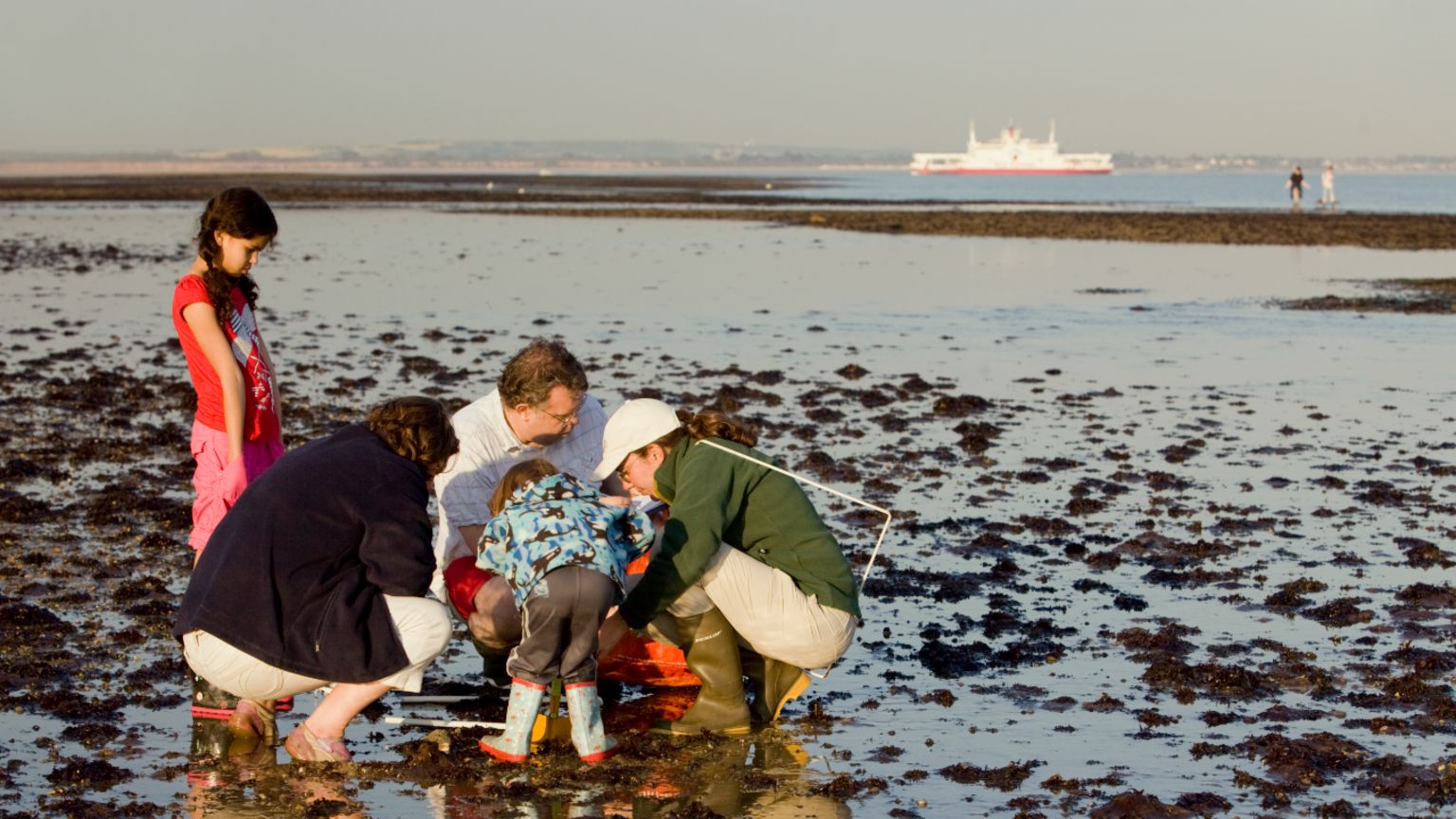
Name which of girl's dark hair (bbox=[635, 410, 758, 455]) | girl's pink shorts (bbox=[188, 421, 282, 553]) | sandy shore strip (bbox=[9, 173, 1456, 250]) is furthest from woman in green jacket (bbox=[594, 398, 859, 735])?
sandy shore strip (bbox=[9, 173, 1456, 250])

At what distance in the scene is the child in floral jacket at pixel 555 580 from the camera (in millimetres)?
4945

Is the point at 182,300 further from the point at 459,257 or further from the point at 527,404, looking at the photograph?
the point at 459,257

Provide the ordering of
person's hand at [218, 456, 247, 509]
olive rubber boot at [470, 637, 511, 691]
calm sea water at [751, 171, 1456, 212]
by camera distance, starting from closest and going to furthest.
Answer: person's hand at [218, 456, 247, 509] → olive rubber boot at [470, 637, 511, 691] → calm sea water at [751, 171, 1456, 212]

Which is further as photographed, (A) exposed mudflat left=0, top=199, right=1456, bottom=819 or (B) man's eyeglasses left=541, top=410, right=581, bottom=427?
(B) man's eyeglasses left=541, top=410, right=581, bottom=427

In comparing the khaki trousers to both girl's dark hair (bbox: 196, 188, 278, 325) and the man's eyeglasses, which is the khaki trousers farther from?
girl's dark hair (bbox: 196, 188, 278, 325)

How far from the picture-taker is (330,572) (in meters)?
4.75

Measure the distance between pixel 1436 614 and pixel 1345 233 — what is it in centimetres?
3388

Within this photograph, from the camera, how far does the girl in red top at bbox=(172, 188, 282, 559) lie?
5.29 m

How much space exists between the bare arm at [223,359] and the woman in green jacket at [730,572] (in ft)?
4.06

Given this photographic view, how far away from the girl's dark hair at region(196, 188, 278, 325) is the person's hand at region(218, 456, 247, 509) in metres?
0.49

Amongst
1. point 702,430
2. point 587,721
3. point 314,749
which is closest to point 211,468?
point 314,749

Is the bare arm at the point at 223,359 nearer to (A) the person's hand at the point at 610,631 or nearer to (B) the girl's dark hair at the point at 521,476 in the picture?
(B) the girl's dark hair at the point at 521,476

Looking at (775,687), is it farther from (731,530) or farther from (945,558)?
(945,558)

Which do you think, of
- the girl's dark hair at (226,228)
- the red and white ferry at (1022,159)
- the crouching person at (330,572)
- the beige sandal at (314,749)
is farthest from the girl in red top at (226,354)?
the red and white ferry at (1022,159)
